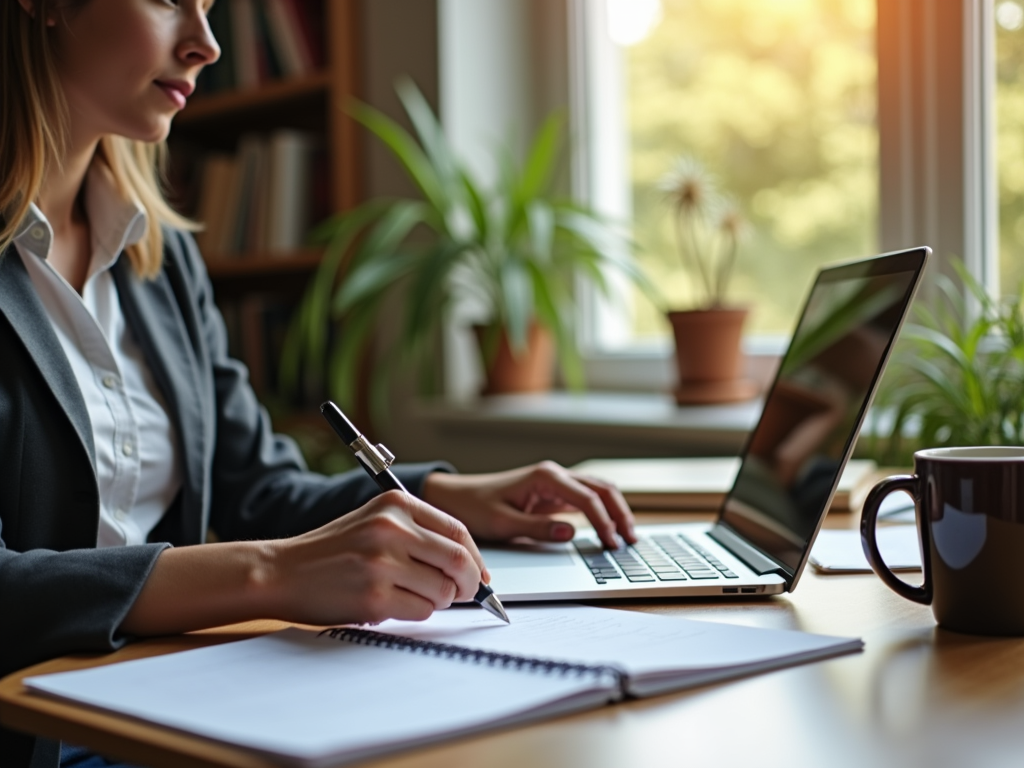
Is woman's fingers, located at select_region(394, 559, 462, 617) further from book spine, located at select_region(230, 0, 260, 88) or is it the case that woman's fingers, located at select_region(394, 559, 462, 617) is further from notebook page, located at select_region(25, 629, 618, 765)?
book spine, located at select_region(230, 0, 260, 88)

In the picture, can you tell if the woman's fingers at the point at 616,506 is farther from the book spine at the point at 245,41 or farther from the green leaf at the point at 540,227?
the book spine at the point at 245,41

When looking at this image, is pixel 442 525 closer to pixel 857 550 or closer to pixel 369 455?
pixel 369 455

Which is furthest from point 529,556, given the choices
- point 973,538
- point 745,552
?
point 973,538

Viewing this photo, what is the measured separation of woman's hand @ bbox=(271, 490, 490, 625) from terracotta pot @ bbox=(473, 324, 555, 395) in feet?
4.45

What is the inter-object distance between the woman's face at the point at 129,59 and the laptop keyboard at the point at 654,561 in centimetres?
60

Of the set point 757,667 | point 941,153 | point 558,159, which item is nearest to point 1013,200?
point 941,153

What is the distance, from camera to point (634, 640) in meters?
0.71

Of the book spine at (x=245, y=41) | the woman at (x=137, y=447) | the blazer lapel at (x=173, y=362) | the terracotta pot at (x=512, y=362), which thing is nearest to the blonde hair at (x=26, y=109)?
the woman at (x=137, y=447)

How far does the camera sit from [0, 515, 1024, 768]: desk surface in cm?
54

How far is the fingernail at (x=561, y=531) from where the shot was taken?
1049 mm

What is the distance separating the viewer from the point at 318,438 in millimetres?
2350

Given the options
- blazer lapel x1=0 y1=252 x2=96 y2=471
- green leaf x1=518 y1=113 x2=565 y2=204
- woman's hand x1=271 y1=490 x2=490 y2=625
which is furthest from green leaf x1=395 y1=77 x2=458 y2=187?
woman's hand x1=271 y1=490 x2=490 y2=625

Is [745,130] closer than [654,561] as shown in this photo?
No

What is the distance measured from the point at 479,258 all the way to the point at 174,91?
102 cm
